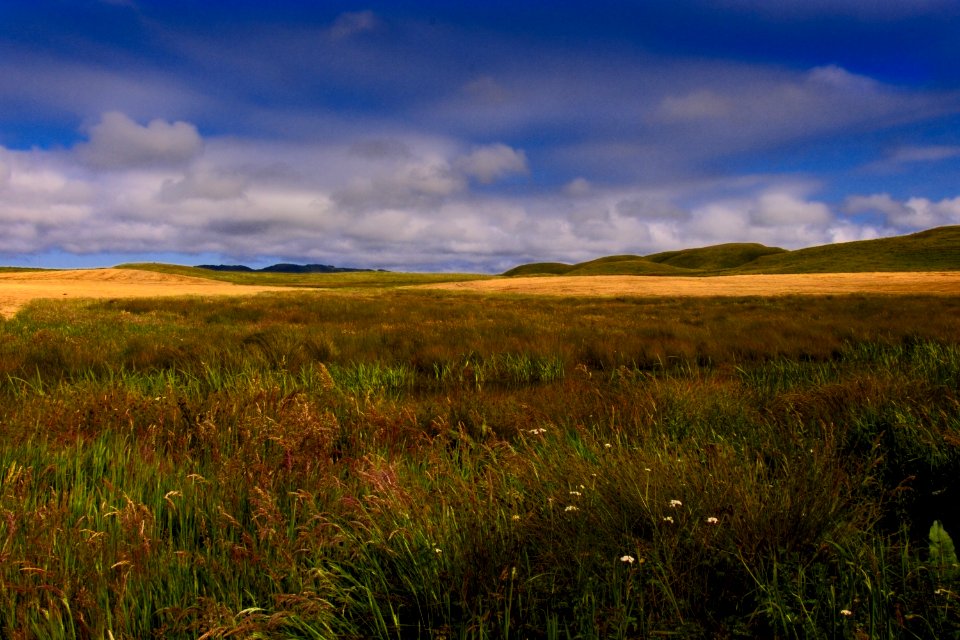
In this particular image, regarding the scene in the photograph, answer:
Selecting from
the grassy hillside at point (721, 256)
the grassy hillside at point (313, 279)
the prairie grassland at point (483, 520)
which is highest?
the grassy hillside at point (721, 256)

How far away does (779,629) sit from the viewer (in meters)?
1.64

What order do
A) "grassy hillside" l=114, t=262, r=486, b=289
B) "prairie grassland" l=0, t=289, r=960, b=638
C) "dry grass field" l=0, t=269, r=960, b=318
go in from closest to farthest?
"prairie grassland" l=0, t=289, r=960, b=638, "dry grass field" l=0, t=269, r=960, b=318, "grassy hillside" l=114, t=262, r=486, b=289

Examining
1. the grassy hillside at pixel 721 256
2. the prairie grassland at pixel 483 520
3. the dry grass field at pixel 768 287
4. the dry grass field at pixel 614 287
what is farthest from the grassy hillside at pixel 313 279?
the grassy hillside at pixel 721 256

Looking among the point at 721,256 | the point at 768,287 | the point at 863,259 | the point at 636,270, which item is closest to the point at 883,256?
the point at 863,259

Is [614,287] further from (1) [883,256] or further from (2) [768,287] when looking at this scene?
(1) [883,256]

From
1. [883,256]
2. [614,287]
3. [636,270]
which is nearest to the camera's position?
[614,287]

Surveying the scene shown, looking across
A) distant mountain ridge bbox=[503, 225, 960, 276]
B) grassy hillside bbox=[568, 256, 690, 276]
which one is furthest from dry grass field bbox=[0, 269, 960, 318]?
grassy hillside bbox=[568, 256, 690, 276]

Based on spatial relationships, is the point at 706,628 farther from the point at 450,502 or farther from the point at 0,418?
the point at 0,418

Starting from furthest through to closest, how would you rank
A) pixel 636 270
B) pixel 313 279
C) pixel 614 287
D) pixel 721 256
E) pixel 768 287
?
pixel 721 256 < pixel 636 270 < pixel 313 279 < pixel 614 287 < pixel 768 287

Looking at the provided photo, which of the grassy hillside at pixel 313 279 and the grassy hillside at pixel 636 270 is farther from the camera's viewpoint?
the grassy hillside at pixel 636 270

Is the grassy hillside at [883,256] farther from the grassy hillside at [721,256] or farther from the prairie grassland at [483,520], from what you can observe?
the prairie grassland at [483,520]

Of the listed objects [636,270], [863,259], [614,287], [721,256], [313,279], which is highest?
[721,256]

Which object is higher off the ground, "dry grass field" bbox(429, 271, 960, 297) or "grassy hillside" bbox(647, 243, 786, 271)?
"grassy hillside" bbox(647, 243, 786, 271)

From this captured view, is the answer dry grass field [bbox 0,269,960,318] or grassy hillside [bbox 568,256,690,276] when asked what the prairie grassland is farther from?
grassy hillside [bbox 568,256,690,276]
